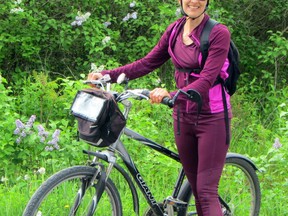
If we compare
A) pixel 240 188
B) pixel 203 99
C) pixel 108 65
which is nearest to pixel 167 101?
pixel 203 99

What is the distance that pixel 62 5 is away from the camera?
28.3 feet

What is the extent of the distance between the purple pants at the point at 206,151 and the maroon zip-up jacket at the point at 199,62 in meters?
0.10

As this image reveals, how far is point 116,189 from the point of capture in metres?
3.54

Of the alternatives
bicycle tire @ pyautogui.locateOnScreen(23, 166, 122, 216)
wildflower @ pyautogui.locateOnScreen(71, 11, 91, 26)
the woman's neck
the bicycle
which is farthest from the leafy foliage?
the woman's neck

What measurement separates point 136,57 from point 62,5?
130cm

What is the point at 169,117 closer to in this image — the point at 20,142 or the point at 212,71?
the point at 20,142

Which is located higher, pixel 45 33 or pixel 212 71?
pixel 45 33

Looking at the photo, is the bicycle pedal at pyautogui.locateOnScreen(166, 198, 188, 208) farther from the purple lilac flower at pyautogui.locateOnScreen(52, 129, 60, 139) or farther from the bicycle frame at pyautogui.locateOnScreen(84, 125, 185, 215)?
the purple lilac flower at pyautogui.locateOnScreen(52, 129, 60, 139)

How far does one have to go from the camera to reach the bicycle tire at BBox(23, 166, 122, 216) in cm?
322

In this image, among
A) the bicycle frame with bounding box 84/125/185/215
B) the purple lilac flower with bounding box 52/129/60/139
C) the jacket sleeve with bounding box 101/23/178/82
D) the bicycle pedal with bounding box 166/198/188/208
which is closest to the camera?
the bicycle frame with bounding box 84/125/185/215

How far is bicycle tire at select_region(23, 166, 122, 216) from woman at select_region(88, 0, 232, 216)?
51 centimetres

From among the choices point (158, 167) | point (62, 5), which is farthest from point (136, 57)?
point (158, 167)

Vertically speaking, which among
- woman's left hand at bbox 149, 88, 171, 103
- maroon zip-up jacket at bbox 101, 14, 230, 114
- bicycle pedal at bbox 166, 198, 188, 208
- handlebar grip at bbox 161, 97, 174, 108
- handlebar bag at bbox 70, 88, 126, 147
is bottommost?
bicycle pedal at bbox 166, 198, 188, 208

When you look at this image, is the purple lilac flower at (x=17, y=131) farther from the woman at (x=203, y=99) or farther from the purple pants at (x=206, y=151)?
the purple pants at (x=206, y=151)
